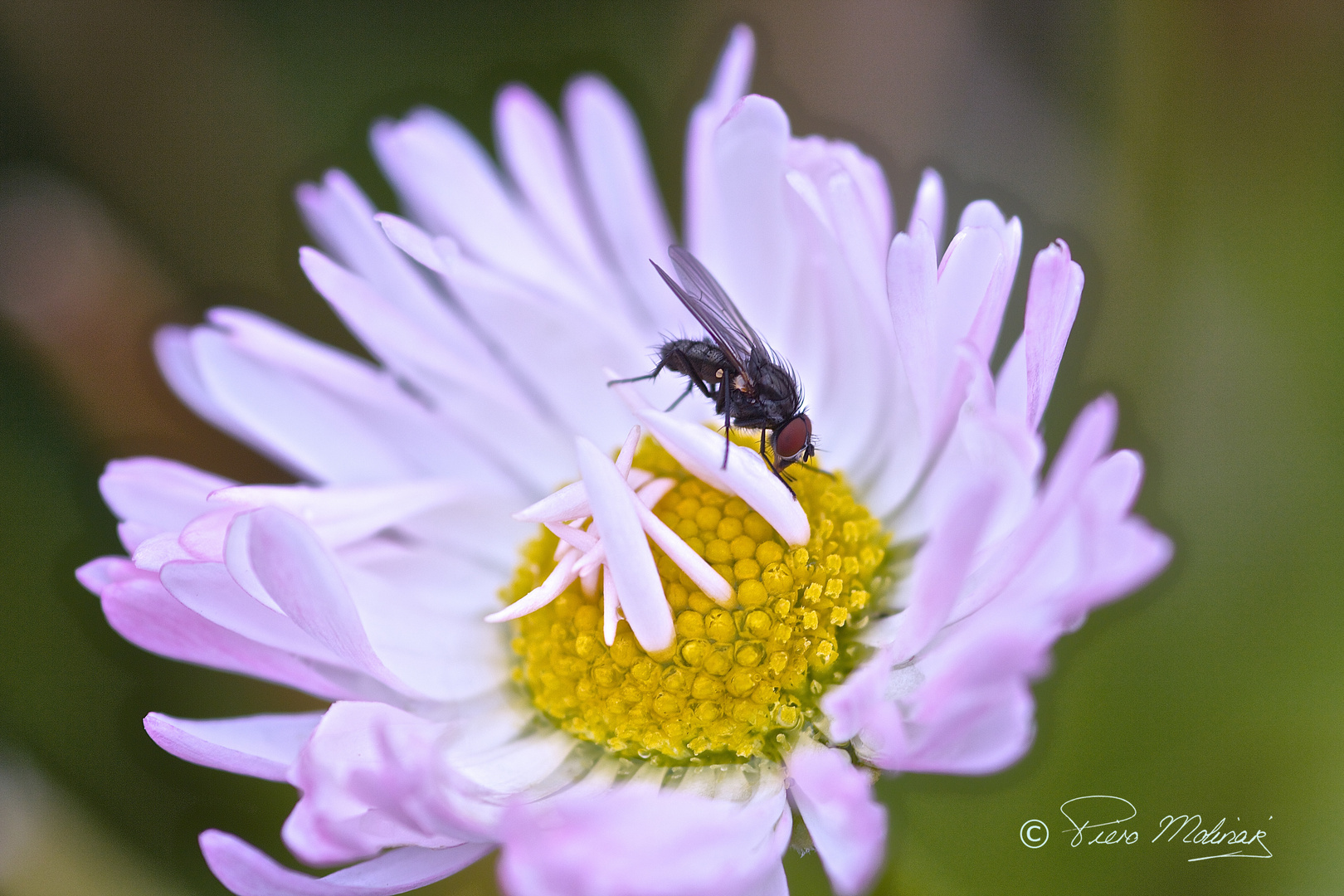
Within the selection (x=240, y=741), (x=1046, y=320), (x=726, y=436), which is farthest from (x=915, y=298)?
(x=240, y=741)

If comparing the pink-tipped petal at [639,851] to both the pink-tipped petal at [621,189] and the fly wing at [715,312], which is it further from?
the pink-tipped petal at [621,189]

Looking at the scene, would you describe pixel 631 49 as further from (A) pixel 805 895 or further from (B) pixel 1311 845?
(B) pixel 1311 845

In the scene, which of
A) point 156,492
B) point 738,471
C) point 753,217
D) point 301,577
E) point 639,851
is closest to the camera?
point 639,851

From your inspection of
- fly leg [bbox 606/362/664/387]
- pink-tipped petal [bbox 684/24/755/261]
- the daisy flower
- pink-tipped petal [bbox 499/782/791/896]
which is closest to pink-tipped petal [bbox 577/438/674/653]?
the daisy flower

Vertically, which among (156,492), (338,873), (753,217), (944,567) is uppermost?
(753,217)

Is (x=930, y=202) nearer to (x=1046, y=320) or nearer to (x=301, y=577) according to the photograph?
(x=1046, y=320)

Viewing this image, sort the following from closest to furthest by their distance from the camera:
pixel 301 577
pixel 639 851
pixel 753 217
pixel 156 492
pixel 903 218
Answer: pixel 639 851, pixel 301 577, pixel 156 492, pixel 753 217, pixel 903 218
